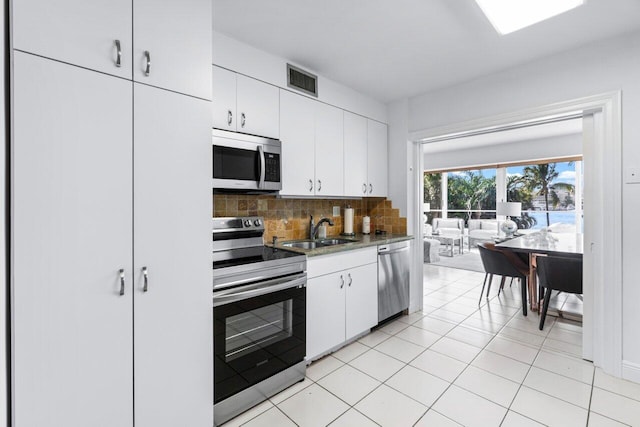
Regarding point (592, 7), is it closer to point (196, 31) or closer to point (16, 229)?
point (196, 31)

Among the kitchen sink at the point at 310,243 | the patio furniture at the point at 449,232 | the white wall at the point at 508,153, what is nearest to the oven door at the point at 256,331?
the kitchen sink at the point at 310,243

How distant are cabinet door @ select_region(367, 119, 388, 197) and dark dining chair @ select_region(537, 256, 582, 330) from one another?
1.71m

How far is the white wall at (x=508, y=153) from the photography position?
19.2 feet

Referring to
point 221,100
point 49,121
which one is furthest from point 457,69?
A: point 49,121

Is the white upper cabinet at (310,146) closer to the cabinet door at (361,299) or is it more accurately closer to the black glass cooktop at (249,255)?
the black glass cooktop at (249,255)

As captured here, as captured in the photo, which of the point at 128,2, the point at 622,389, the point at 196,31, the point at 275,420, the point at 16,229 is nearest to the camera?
the point at 16,229

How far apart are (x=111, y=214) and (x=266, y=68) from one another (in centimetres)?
162

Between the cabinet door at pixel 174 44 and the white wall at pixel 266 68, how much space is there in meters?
0.58

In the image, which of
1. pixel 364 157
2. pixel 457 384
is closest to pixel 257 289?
pixel 457 384

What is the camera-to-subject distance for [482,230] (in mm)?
7062

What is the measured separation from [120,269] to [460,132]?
298 cm

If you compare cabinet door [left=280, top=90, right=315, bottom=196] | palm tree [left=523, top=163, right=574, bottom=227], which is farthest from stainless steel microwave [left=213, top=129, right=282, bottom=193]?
palm tree [left=523, top=163, right=574, bottom=227]

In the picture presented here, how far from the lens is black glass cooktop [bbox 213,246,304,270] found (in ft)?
6.30

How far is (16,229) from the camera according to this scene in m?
1.07
